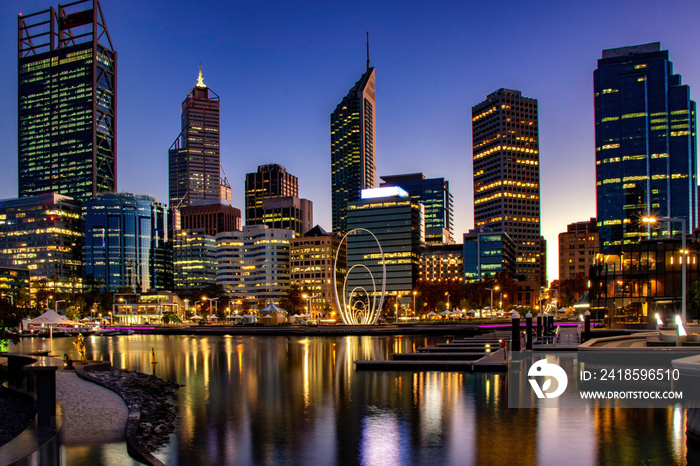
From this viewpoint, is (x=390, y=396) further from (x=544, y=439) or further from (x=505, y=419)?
(x=544, y=439)

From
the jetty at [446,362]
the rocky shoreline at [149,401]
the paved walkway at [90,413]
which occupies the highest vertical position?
the paved walkway at [90,413]

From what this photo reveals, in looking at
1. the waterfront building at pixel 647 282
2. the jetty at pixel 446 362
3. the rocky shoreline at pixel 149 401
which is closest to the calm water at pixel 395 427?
the rocky shoreline at pixel 149 401

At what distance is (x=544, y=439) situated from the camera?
23.5 m

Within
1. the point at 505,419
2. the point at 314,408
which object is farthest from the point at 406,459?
the point at 314,408

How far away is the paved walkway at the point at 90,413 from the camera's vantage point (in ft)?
70.1

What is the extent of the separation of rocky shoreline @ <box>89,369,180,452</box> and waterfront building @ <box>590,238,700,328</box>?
6291 centimetres

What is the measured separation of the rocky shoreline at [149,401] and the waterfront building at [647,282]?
6291 cm

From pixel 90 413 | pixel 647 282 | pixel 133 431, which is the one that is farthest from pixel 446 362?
pixel 647 282

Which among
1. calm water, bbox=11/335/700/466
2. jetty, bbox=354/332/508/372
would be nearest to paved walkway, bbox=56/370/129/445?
calm water, bbox=11/335/700/466

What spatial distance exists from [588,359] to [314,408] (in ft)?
70.6

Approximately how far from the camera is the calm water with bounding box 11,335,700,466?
21438 mm

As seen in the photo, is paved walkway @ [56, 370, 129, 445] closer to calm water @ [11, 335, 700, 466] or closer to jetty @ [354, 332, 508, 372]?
calm water @ [11, 335, 700, 466]

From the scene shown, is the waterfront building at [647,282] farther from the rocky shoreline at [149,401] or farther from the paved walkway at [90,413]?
the paved walkway at [90,413]

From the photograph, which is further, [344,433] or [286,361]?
[286,361]
